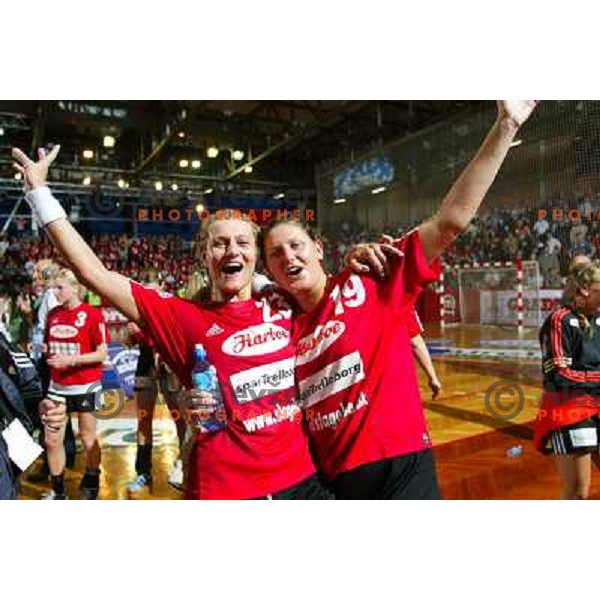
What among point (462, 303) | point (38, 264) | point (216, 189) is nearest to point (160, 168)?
point (216, 189)

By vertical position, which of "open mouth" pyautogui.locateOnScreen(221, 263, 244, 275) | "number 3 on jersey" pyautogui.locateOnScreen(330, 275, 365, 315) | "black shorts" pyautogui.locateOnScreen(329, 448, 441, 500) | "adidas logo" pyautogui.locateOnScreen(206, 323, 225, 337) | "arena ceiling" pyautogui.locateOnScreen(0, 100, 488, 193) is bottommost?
"black shorts" pyautogui.locateOnScreen(329, 448, 441, 500)

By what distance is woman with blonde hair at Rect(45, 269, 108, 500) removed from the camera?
3.21 meters

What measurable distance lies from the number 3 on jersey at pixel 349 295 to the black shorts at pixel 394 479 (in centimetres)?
42

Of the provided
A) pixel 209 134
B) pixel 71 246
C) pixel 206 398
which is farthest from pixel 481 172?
pixel 209 134

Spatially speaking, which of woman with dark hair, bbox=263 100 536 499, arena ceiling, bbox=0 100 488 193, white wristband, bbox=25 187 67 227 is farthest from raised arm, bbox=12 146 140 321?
arena ceiling, bbox=0 100 488 193

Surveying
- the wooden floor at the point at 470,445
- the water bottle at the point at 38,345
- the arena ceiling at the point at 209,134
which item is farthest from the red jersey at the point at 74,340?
the arena ceiling at the point at 209,134

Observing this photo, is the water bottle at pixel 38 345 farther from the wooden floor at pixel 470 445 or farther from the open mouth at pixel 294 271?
the open mouth at pixel 294 271

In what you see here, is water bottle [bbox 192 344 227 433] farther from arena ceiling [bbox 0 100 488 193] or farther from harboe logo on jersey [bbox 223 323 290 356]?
arena ceiling [bbox 0 100 488 193]

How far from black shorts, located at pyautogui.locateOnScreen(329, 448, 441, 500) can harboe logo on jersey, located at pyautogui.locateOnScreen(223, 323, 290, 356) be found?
0.40 metres

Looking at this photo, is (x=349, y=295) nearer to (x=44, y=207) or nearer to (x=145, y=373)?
(x=44, y=207)

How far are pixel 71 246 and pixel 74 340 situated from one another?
80.8 inches

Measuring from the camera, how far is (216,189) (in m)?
3.37

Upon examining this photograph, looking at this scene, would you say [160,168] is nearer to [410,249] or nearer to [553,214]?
[410,249]

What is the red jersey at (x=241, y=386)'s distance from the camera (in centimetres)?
146
